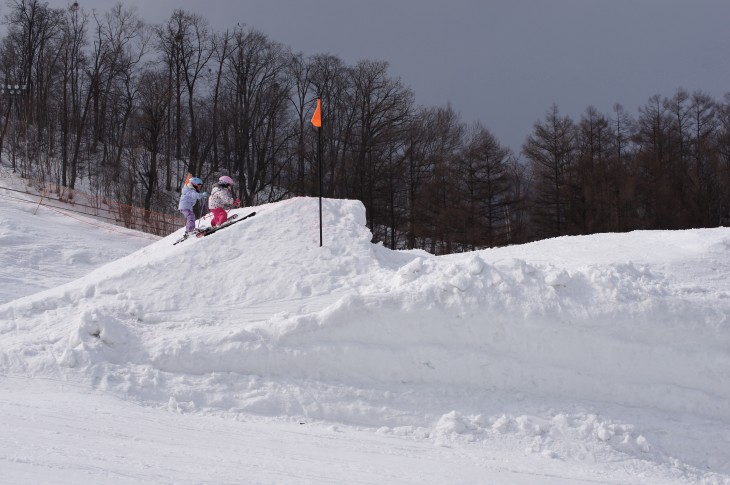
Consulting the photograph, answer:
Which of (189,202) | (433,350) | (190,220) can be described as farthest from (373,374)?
(189,202)

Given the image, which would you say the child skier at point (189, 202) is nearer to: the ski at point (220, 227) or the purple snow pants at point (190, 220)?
the purple snow pants at point (190, 220)

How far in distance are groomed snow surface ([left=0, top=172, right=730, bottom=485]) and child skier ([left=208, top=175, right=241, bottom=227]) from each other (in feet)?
7.76

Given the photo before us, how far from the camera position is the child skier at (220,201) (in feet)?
40.8

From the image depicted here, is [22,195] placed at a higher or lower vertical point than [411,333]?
higher

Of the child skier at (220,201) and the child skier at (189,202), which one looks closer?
the child skier at (220,201)

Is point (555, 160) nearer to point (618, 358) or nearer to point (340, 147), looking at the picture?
point (340, 147)

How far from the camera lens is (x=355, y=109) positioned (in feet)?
128

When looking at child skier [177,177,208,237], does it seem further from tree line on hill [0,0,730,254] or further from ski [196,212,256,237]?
tree line on hill [0,0,730,254]

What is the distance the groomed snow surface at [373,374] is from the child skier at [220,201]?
93.1 inches

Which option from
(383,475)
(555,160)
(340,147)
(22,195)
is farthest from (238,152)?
(383,475)

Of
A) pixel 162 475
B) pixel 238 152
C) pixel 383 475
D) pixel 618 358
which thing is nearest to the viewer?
pixel 162 475

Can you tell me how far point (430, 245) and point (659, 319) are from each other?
84.1 ft

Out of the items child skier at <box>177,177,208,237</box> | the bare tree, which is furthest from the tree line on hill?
child skier at <box>177,177,208,237</box>

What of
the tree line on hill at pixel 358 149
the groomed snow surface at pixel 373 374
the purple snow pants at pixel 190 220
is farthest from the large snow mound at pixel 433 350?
the tree line on hill at pixel 358 149
